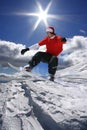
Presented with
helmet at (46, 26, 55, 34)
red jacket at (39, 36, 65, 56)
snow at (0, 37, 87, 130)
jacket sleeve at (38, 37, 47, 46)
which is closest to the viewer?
snow at (0, 37, 87, 130)

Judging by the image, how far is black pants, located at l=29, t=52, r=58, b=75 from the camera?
33.4 feet

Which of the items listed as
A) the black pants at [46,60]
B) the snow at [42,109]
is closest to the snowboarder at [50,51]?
the black pants at [46,60]

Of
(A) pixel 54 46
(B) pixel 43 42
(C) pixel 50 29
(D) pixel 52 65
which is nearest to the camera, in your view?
(D) pixel 52 65

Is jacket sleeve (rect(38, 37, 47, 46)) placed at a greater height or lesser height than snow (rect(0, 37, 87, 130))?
greater

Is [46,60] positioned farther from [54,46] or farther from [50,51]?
[54,46]

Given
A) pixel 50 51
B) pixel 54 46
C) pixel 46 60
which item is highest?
pixel 54 46

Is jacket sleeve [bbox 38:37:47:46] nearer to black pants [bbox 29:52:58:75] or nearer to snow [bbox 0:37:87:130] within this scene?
black pants [bbox 29:52:58:75]

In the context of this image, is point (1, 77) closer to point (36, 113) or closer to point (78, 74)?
point (78, 74)

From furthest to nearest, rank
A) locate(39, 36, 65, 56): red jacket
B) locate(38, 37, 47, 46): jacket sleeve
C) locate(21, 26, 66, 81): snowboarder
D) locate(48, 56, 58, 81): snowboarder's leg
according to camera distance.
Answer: locate(38, 37, 47, 46): jacket sleeve < locate(39, 36, 65, 56): red jacket < locate(21, 26, 66, 81): snowboarder < locate(48, 56, 58, 81): snowboarder's leg

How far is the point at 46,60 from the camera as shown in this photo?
10531mm

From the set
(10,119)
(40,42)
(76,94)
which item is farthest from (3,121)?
(40,42)

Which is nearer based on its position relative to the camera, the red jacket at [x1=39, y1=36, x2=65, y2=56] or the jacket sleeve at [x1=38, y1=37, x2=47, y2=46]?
the red jacket at [x1=39, y1=36, x2=65, y2=56]

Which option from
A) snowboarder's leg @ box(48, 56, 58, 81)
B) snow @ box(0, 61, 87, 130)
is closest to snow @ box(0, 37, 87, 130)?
snow @ box(0, 61, 87, 130)

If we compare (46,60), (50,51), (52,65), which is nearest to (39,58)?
(46,60)
